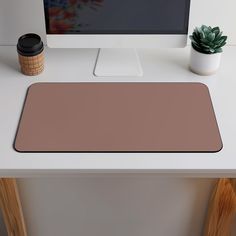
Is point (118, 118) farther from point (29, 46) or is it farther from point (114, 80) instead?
point (29, 46)

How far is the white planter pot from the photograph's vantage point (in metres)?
1.34

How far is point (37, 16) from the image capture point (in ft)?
4.82

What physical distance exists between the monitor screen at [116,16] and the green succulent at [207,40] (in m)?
0.06

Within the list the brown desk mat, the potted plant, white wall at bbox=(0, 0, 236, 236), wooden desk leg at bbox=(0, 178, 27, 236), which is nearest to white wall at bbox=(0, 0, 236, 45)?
white wall at bbox=(0, 0, 236, 236)

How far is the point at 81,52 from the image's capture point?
1.48m

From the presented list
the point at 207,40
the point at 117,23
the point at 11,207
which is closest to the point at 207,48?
the point at 207,40

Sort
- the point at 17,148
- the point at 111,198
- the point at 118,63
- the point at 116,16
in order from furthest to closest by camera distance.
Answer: the point at 111,198, the point at 118,63, the point at 116,16, the point at 17,148

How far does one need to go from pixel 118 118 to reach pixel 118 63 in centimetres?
25

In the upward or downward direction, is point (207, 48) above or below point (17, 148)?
above

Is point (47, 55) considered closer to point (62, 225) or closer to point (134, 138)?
point (134, 138)

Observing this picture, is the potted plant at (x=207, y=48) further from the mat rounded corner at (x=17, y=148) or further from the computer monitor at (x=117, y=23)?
the mat rounded corner at (x=17, y=148)

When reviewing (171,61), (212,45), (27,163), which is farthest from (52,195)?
(212,45)

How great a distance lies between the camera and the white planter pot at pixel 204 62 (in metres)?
1.34

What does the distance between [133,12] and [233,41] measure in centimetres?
40
